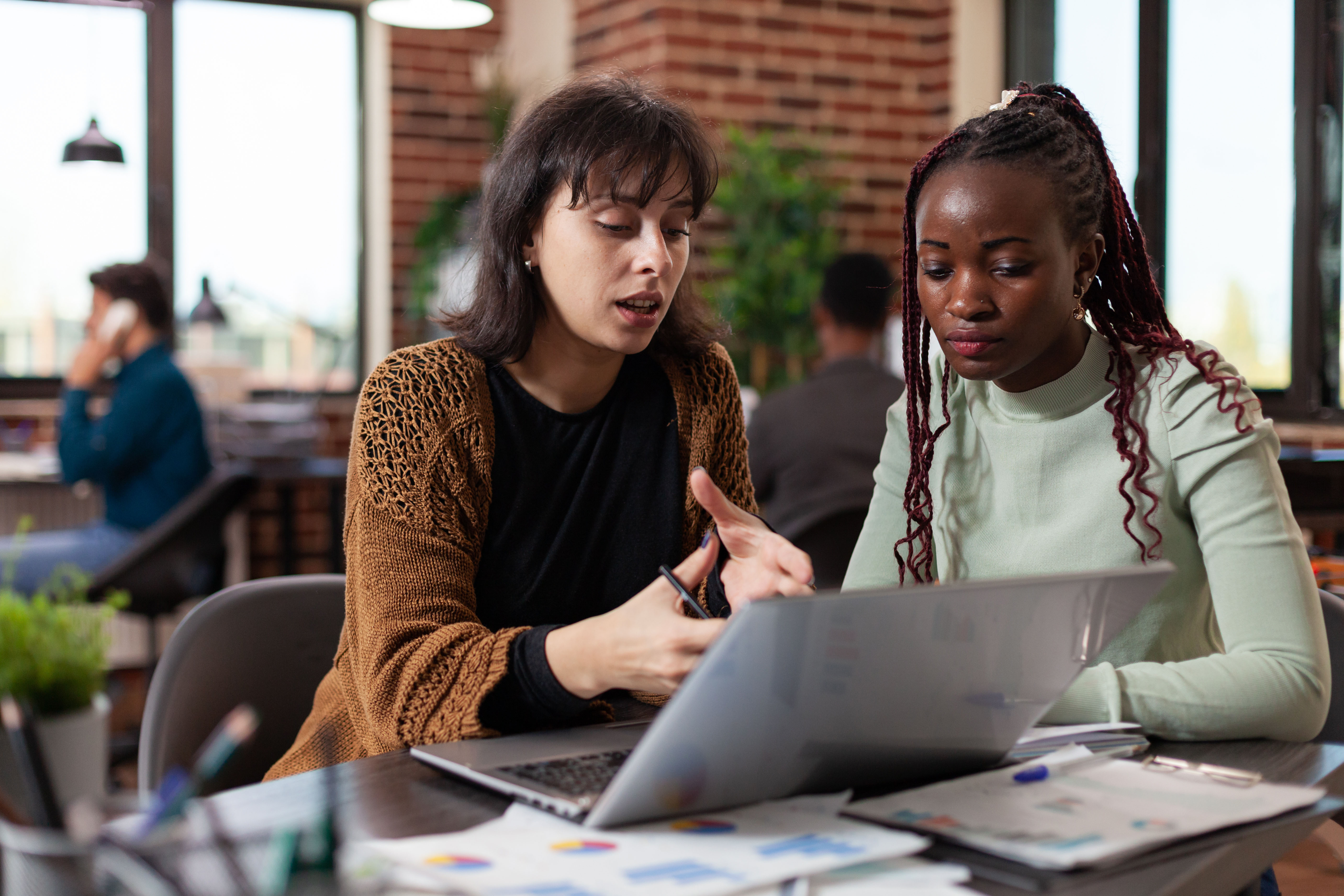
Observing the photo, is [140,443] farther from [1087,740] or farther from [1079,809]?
[1079,809]

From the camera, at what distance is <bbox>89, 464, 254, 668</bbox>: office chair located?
337 cm

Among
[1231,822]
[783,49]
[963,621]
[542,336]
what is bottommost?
[1231,822]

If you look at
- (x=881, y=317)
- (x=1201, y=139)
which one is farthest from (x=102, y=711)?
(x=1201, y=139)

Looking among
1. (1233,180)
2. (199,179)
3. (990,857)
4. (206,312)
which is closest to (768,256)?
(1233,180)

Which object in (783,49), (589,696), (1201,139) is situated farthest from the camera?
(783,49)

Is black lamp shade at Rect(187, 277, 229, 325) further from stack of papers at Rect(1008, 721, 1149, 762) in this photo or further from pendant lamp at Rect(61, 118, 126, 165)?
stack of papers at Rect(1008, 721, 1149, 762)

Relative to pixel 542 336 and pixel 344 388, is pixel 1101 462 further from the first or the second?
pixel 344 388

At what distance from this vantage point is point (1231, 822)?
79cm

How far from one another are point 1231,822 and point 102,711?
66 centimetres

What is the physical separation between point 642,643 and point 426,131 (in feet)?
16.1

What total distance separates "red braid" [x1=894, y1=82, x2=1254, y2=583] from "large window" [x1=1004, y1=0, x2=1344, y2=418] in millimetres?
2580

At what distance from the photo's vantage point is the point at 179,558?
3.46 m

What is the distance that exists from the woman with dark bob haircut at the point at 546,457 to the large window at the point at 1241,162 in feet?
8.73

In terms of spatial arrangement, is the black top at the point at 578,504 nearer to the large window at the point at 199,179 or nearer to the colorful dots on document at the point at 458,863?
the colorful dots on document at the point at 458,863
